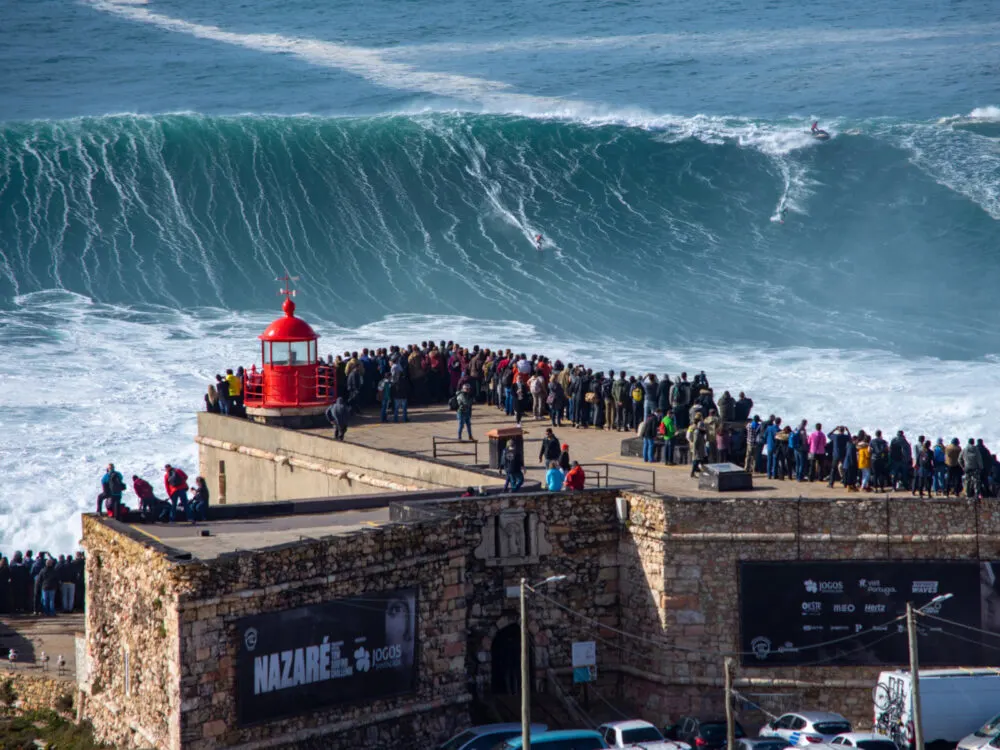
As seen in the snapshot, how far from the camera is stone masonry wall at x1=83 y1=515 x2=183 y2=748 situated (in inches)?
910

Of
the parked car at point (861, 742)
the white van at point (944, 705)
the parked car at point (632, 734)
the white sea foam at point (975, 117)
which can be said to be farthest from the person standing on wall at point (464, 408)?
the white sea foam at point (975, 117)

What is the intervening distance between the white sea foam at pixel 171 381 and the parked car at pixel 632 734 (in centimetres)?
1918

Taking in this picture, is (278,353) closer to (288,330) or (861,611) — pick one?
(288,330)

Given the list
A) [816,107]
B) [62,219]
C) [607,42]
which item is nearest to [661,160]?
[816,107]

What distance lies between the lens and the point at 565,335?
54.0 meters

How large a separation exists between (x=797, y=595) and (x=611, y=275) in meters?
34.9

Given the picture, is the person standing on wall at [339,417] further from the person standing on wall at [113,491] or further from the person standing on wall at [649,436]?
the person standing on wall at [113,491]

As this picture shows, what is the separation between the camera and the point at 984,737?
932 inches

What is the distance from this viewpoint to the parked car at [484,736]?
79.1ft

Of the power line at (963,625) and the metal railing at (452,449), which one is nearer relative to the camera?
the power line at (963,625)

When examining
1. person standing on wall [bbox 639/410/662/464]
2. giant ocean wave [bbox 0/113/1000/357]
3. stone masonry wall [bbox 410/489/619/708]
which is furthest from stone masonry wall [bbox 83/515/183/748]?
giant ocean wave [bbox 0/113/1000/357]

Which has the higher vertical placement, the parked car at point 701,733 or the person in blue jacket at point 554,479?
the person in blue jacket at point 554,479

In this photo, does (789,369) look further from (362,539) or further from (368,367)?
(362,539)

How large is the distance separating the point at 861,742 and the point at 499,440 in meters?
8.48
